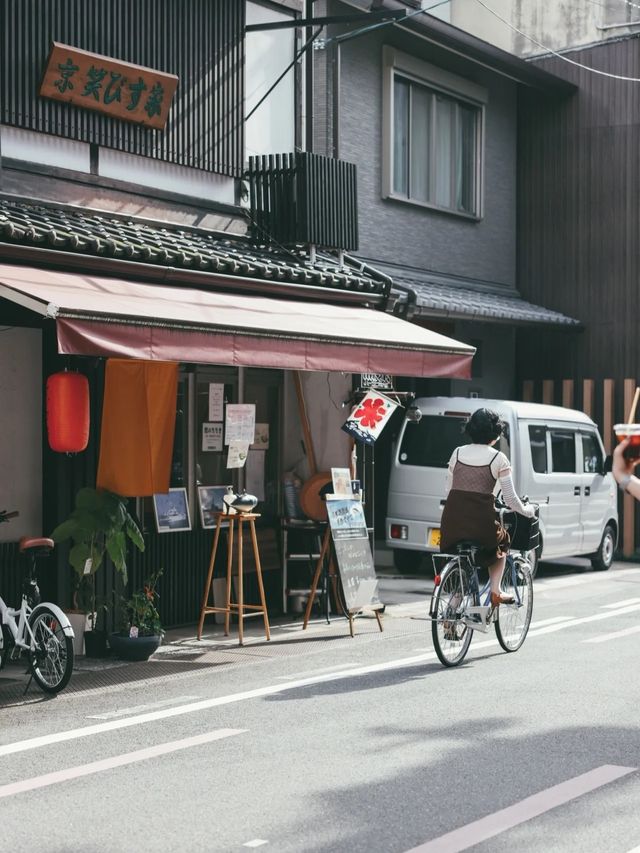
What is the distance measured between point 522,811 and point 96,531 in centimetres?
501

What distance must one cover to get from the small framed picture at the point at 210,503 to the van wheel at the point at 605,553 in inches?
276

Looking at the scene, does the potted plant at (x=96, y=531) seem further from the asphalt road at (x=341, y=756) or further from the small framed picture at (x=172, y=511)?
the small framed picture at (x=172, y=511)

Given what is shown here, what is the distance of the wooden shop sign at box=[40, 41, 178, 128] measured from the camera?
11.0m

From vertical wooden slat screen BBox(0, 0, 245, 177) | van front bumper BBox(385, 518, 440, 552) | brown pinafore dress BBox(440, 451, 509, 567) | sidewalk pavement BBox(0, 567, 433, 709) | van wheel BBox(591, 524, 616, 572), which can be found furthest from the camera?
van wheel BBox(591, 524, 616, 572)

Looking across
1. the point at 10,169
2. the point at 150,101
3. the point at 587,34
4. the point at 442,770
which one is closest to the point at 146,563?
the point at 10,169

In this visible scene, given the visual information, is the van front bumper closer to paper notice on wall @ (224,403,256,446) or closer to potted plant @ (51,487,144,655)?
paper notice on wall @ (224,403,256,446)

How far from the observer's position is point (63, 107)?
11.2 metres

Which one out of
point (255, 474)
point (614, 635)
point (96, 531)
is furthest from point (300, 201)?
point (614, 635)

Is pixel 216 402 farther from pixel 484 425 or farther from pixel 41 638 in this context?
pixel 41 638

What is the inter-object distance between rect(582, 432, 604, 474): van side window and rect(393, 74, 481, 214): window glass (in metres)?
4.48

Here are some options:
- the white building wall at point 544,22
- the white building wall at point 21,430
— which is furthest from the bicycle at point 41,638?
the white building wall at point 544,22

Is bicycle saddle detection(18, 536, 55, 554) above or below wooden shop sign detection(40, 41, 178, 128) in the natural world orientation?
below

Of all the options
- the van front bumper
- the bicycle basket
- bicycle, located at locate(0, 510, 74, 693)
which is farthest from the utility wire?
bicycle, located at locate(0, 510, 74, 693)

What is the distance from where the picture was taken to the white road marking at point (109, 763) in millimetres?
6223
